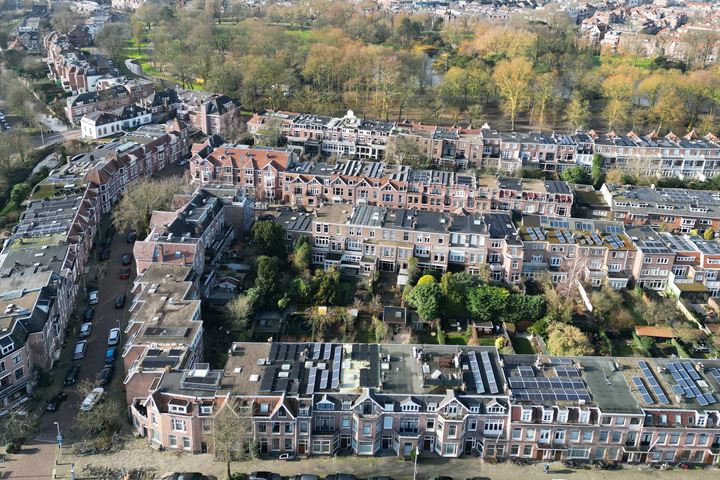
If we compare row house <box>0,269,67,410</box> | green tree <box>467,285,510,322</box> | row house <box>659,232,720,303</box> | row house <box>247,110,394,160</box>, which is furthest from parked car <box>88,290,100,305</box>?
row house <box>659,232,720,303</box>

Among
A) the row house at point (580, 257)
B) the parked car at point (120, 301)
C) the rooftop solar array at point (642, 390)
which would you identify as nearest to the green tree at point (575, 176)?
the row house at point (580, 257)

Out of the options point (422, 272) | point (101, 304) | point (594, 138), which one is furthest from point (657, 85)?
point (101, 304)


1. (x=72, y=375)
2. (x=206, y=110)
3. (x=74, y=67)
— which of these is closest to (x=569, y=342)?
(x=72, y=375)

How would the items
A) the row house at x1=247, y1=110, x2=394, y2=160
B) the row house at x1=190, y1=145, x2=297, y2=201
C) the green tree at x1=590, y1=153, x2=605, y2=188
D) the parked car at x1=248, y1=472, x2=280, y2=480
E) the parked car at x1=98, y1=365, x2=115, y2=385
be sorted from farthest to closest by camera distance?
the row house at x1=247, y1=110, x2=394, y2=160 → the green tree at x1=590, y1=153, x2=605, y2=188 → the row house at x1=190, y1=145, x2=297, y2=201 → the parked car at x1=98, y1=365, x2=115, y2=385 → the parked car at x1=248, y1=472, x2=280, y2=480

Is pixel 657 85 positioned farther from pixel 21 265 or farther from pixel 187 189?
pixel 21 265

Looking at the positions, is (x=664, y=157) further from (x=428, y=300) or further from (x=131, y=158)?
(x=131, y=158)

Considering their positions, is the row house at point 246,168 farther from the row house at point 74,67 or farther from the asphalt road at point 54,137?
the row house at point 74,67

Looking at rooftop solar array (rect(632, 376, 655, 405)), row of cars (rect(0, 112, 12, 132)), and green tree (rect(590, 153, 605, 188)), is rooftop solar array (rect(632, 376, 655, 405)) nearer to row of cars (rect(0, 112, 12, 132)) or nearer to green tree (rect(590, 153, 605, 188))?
green tree (rect(590, 153, 605, 188))
